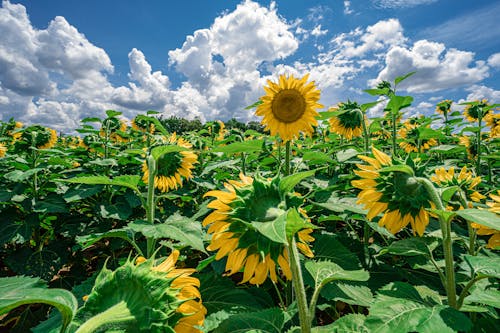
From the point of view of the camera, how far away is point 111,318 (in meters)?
0.65

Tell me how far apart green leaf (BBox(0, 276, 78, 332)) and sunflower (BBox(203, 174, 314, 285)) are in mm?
459

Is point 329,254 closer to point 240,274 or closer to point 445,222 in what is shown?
point 445,222

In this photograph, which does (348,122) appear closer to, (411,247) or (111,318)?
(411,247)

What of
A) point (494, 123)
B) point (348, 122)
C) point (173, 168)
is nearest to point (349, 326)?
point (173, 168)

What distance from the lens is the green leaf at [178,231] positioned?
1.24 m

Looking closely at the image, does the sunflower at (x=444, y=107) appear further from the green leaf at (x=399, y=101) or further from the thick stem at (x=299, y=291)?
the thick stem at (x=299, y=291)

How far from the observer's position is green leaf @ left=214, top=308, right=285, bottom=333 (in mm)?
1023

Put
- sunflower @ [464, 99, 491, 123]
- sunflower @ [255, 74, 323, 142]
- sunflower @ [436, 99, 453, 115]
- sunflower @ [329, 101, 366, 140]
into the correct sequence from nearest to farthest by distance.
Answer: sunflower @ [255, 74, 323, 142] < sunflower @ [329, 101, 366, 140] < sunflower @ [464, 99, 491, 123] < sunflower @ [436, 99, 453, 115]

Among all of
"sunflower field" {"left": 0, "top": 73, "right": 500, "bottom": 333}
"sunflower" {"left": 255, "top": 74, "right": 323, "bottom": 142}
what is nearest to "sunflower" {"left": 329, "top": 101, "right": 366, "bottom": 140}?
"sunflower field" {"left": 0, "top": 73, "right": 500, "bottom": 333}

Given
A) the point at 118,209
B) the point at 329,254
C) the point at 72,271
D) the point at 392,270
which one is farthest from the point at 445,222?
the point at 72,271

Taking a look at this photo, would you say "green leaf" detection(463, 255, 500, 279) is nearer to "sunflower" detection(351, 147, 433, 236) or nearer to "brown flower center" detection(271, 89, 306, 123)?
"sunflower" detection(351, 147, 433, 236)

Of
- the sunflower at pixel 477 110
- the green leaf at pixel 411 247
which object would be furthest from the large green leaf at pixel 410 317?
the sunflower at pixel 477 110

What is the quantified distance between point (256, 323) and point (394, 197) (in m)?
0.82

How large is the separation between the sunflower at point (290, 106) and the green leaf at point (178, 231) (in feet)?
5.01
